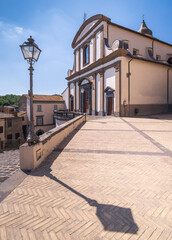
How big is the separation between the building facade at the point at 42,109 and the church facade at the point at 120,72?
1215cm

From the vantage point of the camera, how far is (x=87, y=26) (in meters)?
22.6

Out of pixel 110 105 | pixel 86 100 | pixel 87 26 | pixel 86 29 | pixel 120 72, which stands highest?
pixel 87 26

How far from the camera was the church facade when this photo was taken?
16.3 meters

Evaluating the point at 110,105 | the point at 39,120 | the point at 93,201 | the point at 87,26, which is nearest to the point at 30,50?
the point at 93,201

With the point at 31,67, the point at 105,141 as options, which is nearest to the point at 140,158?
the point at 105,141

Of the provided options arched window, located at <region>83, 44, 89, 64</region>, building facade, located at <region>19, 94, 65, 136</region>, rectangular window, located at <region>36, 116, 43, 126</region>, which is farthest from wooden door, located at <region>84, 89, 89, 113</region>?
rectangular window, located at <region>36, 116, 43, 126</region>

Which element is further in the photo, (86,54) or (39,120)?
(39,120)

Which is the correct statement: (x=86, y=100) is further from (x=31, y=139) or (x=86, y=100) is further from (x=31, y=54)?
(x=31, y=139)

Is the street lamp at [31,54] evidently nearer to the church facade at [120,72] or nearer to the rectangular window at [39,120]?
the church facade at [120,72]

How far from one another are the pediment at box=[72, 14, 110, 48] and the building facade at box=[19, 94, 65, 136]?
Result: 14.1m

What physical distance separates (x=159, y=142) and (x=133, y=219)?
495 centimetres

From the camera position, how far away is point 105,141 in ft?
22.1

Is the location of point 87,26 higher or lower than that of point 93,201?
higher

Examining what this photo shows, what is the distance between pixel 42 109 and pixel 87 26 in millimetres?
20021
